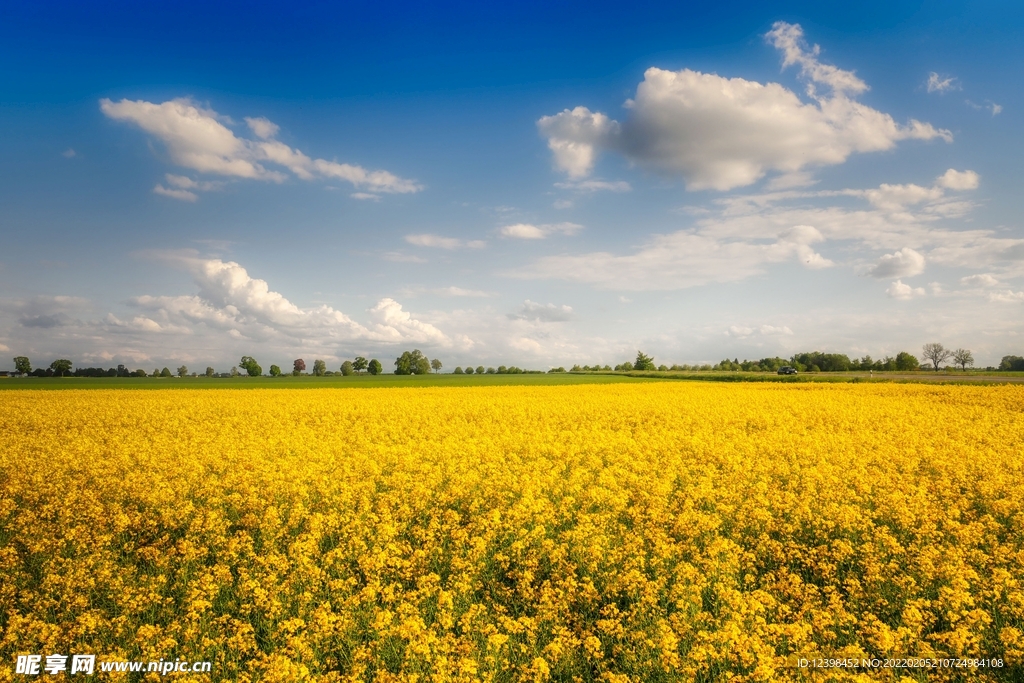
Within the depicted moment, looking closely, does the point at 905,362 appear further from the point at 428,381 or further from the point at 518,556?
the point at 518,556

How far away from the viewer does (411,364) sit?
396 feet

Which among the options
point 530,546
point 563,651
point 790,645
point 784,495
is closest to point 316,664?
Answer: point 563,651

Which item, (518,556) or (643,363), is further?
(643,363)

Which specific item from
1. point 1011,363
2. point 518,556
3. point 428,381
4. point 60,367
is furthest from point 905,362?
point 60,367

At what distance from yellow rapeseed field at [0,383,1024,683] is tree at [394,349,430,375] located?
341 ft

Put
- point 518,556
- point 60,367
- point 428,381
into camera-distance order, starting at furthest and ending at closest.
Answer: point 60,367 < point 428,381 < point 518,556

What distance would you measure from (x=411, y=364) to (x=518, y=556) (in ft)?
381

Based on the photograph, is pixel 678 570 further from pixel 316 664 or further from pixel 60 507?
pixel 60 507

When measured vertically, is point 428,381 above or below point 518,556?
above

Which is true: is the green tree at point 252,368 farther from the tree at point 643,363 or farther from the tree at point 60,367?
the tree at point 643,363

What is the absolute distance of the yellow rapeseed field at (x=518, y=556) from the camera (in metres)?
5.04

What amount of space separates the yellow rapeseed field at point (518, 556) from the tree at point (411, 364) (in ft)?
341

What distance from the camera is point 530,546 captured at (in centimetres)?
736

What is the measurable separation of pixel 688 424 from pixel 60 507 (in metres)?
16.6
